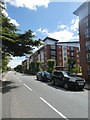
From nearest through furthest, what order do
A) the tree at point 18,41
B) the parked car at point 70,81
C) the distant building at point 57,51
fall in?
1. the parked car at point 70,81
2. the tree at point 18,41
3. the distant building at point 57,51

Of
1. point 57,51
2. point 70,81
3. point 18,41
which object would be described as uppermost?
point 57,51

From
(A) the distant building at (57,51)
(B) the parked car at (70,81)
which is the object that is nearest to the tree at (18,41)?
(B) the parked car at (70,81)

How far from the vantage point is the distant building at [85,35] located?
133ft

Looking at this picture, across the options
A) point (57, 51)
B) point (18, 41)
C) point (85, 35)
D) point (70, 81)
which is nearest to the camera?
point (70, 81)

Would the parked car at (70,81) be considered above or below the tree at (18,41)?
below

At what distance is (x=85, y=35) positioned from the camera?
41.8 metres

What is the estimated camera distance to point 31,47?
1140 inches

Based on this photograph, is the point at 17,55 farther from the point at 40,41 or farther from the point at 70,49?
the point at 70,49

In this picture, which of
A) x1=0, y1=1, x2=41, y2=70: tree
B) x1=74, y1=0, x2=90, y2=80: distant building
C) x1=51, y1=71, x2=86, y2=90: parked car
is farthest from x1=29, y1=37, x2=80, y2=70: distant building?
x1=51, y1=71, x2=86, y2=90: parked car

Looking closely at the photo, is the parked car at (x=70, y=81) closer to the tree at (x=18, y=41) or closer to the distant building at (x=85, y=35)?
the tree at (x=18, y=41)

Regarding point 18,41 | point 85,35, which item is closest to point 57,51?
point 85,35

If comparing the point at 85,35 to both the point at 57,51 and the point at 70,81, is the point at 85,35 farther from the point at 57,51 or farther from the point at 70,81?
the point at 57,51

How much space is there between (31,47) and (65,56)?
76151 millimetres

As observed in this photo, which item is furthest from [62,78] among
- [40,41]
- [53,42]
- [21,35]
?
[53,42]
